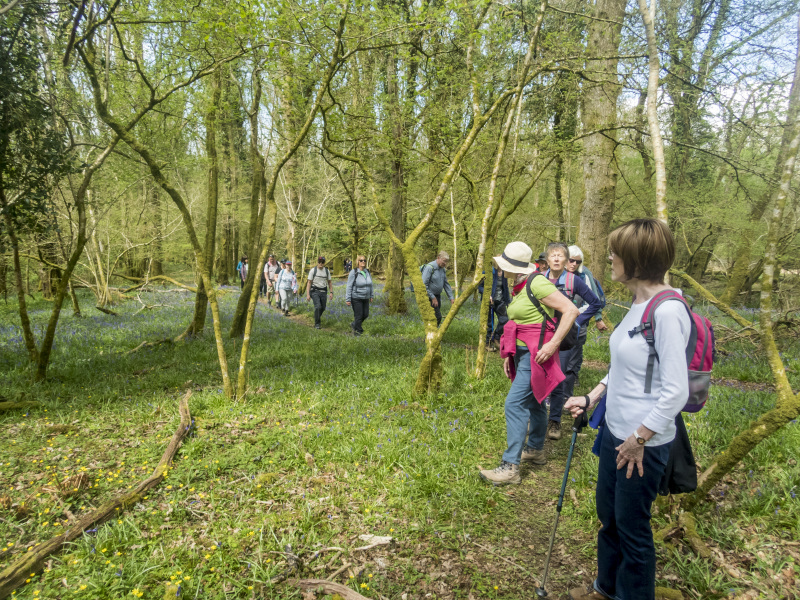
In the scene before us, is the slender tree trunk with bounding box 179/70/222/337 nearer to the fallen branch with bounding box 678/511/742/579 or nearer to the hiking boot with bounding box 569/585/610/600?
the hiking boot with bounding box 569/585/610/600

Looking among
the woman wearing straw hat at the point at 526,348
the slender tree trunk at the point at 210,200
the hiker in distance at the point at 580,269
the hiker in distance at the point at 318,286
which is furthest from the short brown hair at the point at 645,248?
the hiker in distance at the point at 318,286

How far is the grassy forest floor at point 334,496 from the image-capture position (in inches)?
112

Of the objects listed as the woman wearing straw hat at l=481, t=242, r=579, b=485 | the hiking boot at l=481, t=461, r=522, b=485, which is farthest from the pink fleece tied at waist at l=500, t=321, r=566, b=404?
the hiking boot at l=481, t=461, r=522, b=485

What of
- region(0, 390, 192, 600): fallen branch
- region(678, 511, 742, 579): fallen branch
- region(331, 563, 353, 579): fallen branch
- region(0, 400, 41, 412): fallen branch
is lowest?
region(331, 563, 353, 579): fallen branch

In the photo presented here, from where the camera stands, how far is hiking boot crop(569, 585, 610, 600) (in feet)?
8.29

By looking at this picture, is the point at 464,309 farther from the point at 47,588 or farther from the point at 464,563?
the point at 47,588

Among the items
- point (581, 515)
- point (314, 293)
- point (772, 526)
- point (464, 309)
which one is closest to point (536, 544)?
point (581, 515)

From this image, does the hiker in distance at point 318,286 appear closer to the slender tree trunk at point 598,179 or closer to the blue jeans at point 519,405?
the slender tree trunk at point 598,179

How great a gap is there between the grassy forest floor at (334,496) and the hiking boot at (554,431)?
0.35 ft

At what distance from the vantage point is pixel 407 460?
4.20 meters

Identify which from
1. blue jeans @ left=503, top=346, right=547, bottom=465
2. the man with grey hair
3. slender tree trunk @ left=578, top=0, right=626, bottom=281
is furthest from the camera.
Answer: the man with grey hair

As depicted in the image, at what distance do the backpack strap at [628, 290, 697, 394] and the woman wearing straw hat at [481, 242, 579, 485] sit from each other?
1.45 metres

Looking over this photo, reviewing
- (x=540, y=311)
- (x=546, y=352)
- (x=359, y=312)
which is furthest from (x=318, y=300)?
(x=546, y=352)

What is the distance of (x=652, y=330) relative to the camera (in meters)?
1.98
